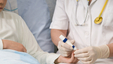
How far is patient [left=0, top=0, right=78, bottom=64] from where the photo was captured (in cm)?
94

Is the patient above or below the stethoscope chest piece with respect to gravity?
below

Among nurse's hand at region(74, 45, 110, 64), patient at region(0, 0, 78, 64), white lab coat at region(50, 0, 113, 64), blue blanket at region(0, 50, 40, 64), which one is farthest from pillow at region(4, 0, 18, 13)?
nurse's hand at region(74, 45, 110, 64)

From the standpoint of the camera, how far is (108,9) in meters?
0.90

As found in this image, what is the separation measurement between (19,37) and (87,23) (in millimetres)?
559

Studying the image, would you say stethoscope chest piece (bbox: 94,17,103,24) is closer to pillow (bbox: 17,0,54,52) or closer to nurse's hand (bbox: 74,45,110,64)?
nurse's hand (bbox: 74,45,110,64)

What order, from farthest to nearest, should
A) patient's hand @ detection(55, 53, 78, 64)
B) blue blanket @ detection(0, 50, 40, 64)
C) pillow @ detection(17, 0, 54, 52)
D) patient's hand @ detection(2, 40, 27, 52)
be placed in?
pillow @ detection(17, 0, 54, 52), patient's hand @ detection(55, 53, 78, 64), patient's hand @ detection(2, 40, 27, 52), blue blanket @ detection(0, 50, 40, 64)

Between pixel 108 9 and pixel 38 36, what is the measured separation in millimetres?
712

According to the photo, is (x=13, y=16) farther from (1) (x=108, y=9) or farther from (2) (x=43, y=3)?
(1) (x=108, y=9)

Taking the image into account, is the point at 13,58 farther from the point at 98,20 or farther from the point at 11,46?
the point at 98,20

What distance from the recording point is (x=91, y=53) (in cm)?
83

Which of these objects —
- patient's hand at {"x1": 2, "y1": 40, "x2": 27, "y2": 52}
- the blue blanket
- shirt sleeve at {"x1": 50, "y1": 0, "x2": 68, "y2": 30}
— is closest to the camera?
the blue blanket

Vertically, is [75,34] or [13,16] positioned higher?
[13,16]

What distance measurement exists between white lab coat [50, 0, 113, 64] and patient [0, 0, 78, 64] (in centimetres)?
21

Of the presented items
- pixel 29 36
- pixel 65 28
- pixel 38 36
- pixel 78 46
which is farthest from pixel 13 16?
pixel 78 46
